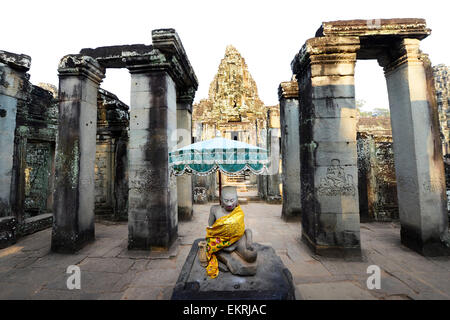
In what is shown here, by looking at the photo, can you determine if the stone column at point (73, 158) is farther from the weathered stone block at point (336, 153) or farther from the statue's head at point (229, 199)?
the weathered stone block at point (336, 153)

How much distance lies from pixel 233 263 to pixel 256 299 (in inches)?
24.4

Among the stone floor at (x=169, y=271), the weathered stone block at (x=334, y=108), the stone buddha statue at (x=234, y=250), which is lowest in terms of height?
the stone floor at (x=169, y=271)

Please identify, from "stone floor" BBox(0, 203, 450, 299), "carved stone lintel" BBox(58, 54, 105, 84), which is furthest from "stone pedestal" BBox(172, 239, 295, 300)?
"carved stone lintel" BBox(58, 54, 105, 84)

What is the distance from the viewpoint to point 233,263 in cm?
287

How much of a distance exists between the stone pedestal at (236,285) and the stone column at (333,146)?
197 centimetres

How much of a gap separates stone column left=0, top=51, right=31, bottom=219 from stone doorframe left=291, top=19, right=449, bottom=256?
802 cm

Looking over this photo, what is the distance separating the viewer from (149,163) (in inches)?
189

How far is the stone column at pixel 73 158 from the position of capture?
4.78 metres

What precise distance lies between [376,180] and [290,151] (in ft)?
10.8

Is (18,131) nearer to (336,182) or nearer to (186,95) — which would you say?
(186,95)

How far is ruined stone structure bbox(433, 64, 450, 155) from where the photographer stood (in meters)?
13.4

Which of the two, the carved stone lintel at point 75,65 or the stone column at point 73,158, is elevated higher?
the carved stone lintel at point 75,65

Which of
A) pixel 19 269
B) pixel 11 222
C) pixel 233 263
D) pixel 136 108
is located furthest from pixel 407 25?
pixel 11 222

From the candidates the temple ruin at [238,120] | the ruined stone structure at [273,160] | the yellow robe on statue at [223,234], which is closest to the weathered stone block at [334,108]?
the temple ruin at [238,120]
